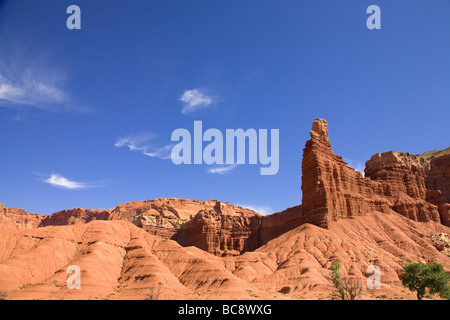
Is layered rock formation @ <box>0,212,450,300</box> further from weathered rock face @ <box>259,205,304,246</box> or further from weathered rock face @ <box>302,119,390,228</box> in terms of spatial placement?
weathered rock face @ <box>259,205,304,246</box>

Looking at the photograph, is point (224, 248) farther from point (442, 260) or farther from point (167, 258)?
point (442, 260)

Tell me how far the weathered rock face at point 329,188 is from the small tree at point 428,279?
3431cm

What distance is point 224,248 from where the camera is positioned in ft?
370

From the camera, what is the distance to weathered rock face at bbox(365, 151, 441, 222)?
10219 centimetres

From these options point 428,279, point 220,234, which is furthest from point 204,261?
point 428,279

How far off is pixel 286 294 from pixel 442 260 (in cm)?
3863

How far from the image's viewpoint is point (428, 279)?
2082 inches

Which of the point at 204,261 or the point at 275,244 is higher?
the point at 275,244

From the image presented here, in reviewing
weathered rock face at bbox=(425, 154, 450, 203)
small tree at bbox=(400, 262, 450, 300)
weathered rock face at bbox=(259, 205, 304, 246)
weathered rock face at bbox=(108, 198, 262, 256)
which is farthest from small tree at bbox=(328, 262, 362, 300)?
weathered rock face at bbox=(425, 154, 450, 203)

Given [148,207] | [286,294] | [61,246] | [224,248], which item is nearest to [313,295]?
[286,294]

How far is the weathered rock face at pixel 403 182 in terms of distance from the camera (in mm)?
102188

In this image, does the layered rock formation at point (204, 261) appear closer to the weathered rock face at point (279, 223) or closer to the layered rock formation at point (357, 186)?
the layered rock formation at point (357, 186)

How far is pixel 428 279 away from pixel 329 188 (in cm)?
4263

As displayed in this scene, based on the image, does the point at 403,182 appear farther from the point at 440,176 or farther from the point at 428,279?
the point at 428,279
